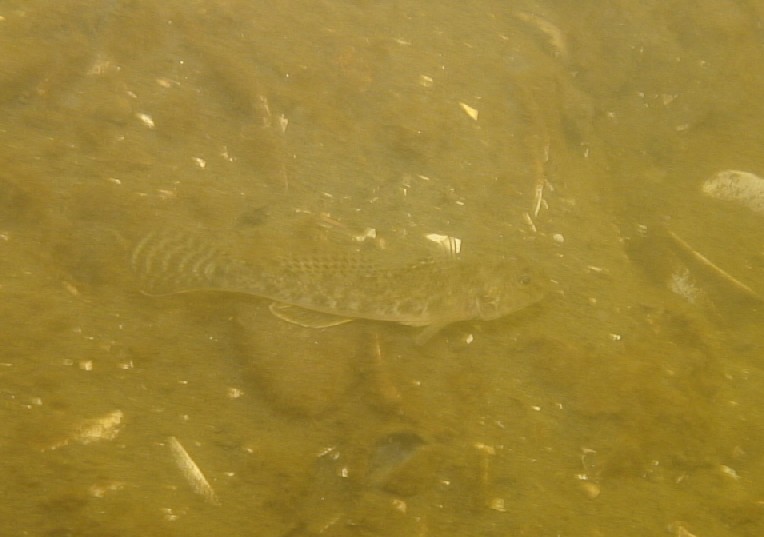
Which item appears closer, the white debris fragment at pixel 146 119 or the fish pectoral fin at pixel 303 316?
the fish pectoral fin at pixel 303 316

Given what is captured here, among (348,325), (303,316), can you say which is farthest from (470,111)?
(303,316)

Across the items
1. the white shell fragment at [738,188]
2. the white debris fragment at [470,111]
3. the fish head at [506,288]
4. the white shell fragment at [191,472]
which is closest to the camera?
the white shell fragment at [191,472]

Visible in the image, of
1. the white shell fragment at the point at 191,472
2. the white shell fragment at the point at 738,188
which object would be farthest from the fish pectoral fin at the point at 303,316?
the white shell fragment at the point at 738,188

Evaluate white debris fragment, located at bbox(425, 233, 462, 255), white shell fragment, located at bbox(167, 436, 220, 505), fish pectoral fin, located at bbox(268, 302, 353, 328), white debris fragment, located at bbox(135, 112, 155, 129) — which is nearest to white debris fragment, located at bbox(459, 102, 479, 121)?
white debris fragment, located at bbox(425, 233, 462, 255)

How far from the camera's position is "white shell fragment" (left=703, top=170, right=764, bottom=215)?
18.0ft

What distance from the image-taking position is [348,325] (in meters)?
3.84

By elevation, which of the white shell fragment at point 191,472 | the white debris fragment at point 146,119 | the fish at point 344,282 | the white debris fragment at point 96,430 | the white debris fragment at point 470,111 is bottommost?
the white shell fragment at point 191,472

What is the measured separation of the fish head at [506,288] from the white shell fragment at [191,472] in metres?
2.07

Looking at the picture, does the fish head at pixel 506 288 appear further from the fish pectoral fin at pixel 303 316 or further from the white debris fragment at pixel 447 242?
the fish pectoral fin at pixel 303 316

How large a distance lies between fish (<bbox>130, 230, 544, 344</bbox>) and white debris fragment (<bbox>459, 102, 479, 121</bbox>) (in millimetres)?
1502

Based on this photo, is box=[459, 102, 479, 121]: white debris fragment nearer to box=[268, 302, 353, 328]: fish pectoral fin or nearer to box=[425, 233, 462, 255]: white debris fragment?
box=[425, 233, 462, 255]: white debris fragment

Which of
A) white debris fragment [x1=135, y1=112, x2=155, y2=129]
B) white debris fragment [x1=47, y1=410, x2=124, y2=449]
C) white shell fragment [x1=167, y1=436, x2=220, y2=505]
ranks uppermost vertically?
white debris fragment [x1=135, y1=112, x2=155, y2=129]

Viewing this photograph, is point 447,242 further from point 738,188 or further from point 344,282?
point 738,188

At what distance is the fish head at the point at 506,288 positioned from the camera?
13.1ft
